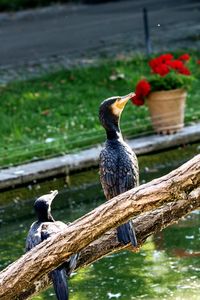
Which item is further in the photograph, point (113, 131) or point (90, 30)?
point (90, 30)

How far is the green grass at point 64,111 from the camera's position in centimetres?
1408

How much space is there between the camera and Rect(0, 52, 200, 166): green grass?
14.1 metres

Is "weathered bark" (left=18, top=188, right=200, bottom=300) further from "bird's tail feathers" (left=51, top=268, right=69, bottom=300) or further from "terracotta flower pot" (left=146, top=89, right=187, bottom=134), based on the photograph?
"terracotta flower pot" (left=146, top=89, right=187, bottom=134)

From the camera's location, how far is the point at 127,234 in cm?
725

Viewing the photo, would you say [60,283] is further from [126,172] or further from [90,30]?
[90,30]

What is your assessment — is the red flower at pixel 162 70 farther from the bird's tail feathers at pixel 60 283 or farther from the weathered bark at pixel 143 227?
the bird's tail feathers at pixel 60 283

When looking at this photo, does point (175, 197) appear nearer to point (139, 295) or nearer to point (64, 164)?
point (139, 295)

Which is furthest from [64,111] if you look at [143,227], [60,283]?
[60,283]

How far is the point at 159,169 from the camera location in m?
13.8

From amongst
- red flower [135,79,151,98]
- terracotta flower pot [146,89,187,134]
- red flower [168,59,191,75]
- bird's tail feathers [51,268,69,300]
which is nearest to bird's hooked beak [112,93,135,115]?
bird's tail feathers [51,268,69,300]

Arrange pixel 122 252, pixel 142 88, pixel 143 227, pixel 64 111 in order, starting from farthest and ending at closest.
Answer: pixel 64 111 < pixel 142 88 < pixel 122 252 < pixel 143 227

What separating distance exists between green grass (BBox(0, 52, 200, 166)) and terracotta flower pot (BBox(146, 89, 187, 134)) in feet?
0.73

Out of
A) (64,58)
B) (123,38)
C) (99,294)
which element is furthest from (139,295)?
(123,38)

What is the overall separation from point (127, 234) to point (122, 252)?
3.81 meters
